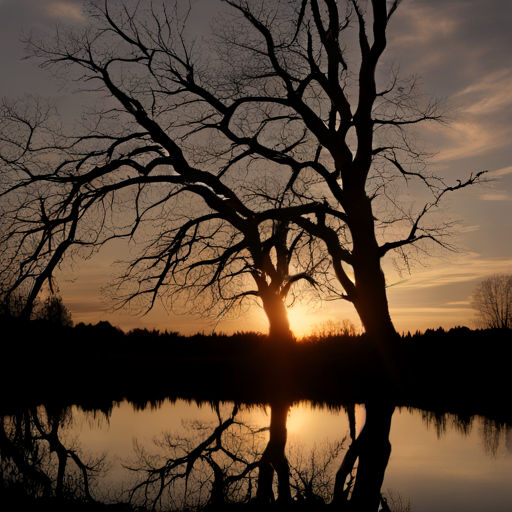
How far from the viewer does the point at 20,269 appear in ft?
45.5

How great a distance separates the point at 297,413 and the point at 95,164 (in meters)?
8.48

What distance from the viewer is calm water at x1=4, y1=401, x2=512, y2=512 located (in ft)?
19.9

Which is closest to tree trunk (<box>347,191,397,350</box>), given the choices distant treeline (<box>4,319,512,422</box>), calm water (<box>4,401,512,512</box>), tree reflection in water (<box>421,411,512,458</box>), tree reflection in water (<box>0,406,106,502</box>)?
distant treeline (<box>4,319,512,422</box>)

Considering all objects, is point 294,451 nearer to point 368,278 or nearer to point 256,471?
point 256,471

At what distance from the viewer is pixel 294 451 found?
309 inches

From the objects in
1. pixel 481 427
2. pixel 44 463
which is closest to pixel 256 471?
pixel 44 463

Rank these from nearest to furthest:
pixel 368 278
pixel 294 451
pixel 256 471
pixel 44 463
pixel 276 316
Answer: pixel 256 471 → pixel 44 463 → pixel 294 451 → pixel 368 278 → pixel 276 316

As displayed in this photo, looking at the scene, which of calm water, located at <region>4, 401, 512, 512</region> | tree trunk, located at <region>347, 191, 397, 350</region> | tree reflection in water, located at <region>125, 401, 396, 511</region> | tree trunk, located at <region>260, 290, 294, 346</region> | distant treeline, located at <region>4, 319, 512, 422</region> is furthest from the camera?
tree trunk, located at <region>260, 290, 294, 346</region>

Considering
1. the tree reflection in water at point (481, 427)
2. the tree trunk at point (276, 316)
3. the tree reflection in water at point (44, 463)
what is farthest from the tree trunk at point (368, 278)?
the tree trunk at point (276, 316)

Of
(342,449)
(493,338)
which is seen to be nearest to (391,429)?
(342,449)

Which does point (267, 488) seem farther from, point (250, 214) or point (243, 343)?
point (243, 343)

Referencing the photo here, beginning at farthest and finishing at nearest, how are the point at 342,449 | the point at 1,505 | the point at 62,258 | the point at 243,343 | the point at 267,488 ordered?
the point at 243,343 < the point at 62,258 < the point at 342,449 < the point at 267,488 < the point at 1,505

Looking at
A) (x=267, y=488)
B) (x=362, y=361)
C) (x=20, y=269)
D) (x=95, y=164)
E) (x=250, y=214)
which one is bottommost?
(x=267, y=488)

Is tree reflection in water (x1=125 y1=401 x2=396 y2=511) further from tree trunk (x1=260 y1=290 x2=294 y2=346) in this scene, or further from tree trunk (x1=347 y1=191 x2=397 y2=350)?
tree trunk (x1=260 y1=290 x2=294 y2=346)
